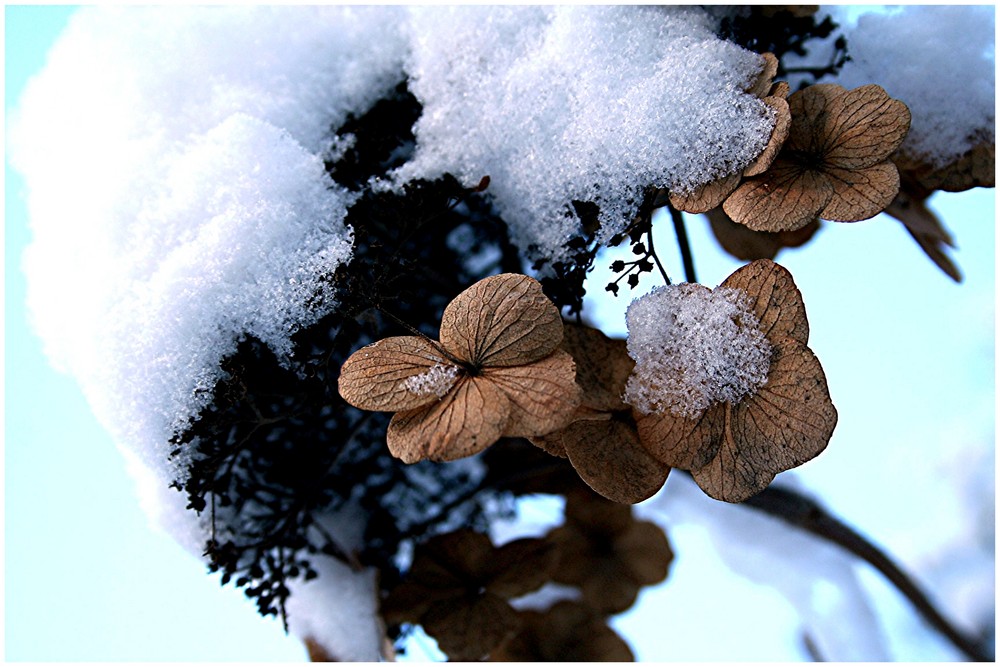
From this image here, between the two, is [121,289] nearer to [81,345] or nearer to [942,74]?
[81,345]

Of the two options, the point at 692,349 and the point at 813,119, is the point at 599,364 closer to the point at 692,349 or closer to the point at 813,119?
the point at 692,349

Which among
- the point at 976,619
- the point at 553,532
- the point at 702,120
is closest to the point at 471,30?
the point at 702,120

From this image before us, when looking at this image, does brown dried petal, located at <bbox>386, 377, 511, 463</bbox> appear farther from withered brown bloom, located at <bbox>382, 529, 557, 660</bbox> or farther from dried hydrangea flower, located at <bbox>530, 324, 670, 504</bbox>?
withered brown bloom, located at <bbox>382, 529, 557, 660</bbox>

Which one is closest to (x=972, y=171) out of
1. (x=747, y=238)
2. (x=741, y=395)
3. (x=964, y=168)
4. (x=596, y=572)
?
(x=964, y=168)

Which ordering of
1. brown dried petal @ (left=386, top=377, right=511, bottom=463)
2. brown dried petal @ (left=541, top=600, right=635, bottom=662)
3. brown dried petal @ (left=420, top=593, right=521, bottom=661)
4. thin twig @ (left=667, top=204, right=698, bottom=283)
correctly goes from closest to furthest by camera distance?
brown dried petal @ (left=386, top=377, right=511, bottom=463), thin twig @ (left=667, top=204, right=698, bottom=283), brown dried petal @ (left=420, top=593, right=521, bottom=661), brown dried petal @ (left=541, top=600, right=635, bottom=662)

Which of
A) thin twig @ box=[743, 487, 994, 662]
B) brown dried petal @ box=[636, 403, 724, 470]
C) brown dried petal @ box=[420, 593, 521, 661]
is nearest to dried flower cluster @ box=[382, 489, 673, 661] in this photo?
brown dried petal @ box=[420, 593, 521, 661]

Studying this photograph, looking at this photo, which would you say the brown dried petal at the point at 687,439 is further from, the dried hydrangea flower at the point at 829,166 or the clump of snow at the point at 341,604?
the clump of snow at the point at 341,604

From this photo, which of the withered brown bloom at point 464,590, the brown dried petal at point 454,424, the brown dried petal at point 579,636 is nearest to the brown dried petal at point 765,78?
the brown dried petal at point 454,424

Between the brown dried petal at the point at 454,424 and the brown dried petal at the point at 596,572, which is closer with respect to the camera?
the brown dried petal at the point at 454,424
